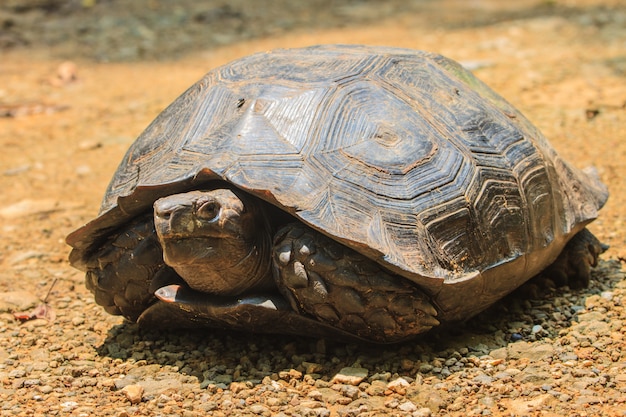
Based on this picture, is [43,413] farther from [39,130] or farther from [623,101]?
[623,101]

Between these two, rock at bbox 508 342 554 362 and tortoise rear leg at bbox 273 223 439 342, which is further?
rock at bbox 508 342 554 362

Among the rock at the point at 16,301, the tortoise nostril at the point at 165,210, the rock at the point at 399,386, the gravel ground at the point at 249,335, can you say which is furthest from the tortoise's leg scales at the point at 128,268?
the rock at the point at 399,386

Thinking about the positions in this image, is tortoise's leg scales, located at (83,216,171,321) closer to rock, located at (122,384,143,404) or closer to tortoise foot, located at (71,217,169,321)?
tortoise foot, located at (71,217,169,321)

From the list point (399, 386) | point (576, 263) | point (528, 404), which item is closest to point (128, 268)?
point (399, 386)

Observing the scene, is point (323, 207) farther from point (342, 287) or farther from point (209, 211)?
point (209, 211)

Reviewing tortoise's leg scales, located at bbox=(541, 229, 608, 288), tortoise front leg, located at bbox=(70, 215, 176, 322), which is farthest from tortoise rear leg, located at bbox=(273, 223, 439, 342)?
tortoise's leg scales, located at bbox=(541, 229, 608, 288)

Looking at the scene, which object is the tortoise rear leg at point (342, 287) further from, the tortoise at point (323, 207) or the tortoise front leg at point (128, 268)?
the tortoise front leg at point (128, 268)
